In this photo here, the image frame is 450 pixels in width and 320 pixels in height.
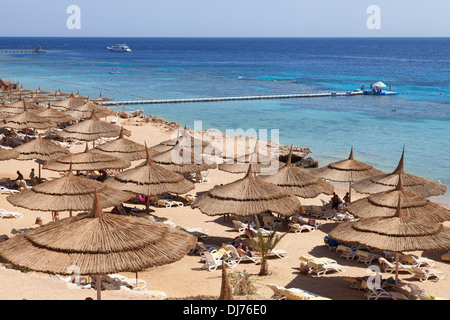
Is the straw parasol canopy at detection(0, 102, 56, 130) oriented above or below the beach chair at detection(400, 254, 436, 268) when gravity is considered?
above

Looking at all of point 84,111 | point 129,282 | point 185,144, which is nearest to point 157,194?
point 129,282

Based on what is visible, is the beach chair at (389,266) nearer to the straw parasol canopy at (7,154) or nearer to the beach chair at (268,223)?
the beach chair at (268,223)

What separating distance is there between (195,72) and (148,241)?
3074 inches

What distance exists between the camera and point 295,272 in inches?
434

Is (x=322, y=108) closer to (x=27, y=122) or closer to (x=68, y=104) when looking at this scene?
(x=68, y=104)

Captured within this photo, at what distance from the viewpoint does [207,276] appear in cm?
1044

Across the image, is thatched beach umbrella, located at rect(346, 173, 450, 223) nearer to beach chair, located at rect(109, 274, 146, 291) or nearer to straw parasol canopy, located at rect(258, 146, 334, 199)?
straw parasol canopy, located at rect(258, 146, 334, 199)

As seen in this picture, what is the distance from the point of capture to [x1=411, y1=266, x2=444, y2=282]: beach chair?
34.4ft

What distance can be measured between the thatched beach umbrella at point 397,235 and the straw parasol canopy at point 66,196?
210 inches

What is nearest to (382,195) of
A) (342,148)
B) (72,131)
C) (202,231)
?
(202,231)

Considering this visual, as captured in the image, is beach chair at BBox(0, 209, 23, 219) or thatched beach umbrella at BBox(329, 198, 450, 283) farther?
beach chair at BBox(0, 209, 23, 219)

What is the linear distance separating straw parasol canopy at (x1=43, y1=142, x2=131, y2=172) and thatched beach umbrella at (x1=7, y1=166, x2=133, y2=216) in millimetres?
3747

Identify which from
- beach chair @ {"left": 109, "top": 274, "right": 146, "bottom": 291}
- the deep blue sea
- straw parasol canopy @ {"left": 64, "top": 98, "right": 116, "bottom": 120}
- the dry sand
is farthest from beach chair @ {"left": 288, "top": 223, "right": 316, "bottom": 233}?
straw parasol canopy @ {"left": 64, "top": 98, "right": 116, "bottom": 120}
